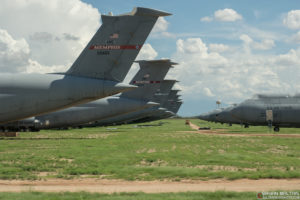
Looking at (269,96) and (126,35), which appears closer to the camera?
(126,35)

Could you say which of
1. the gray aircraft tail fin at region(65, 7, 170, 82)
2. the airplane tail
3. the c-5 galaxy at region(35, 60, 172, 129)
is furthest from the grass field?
the airplane tail

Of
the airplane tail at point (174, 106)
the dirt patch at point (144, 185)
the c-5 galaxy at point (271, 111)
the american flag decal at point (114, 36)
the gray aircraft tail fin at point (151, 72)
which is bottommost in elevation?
the dirt patch at point (144, 185)

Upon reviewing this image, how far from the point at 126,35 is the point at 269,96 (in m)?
29.3

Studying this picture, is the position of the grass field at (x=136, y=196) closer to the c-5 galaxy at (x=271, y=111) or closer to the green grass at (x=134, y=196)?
the green grass at (x=134, y=196)

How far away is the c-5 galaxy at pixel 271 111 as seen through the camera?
43675mm

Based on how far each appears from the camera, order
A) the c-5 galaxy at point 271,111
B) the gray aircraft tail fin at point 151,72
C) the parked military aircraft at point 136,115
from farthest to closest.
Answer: the parked military aircraft at point 136,115 < the gray aircraft tail fin at point 151,72 < the c-5 galaxy at point 271,111

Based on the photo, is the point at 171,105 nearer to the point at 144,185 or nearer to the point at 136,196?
the point at 144,185

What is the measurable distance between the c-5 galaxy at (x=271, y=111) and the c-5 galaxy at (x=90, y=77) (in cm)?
2707

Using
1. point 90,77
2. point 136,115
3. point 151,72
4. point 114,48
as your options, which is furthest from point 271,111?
point 90,77

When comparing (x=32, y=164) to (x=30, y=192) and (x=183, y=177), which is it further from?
(x=183, y=177)

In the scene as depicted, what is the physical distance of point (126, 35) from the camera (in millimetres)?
22453

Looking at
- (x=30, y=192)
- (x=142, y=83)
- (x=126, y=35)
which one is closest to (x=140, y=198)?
(x=30, y=192)

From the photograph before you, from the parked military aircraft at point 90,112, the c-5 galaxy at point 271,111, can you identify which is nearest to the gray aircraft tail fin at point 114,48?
the parked military aircraft at point 90,112

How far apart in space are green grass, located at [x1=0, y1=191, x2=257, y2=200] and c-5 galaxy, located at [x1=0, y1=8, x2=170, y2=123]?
13.3 metres
